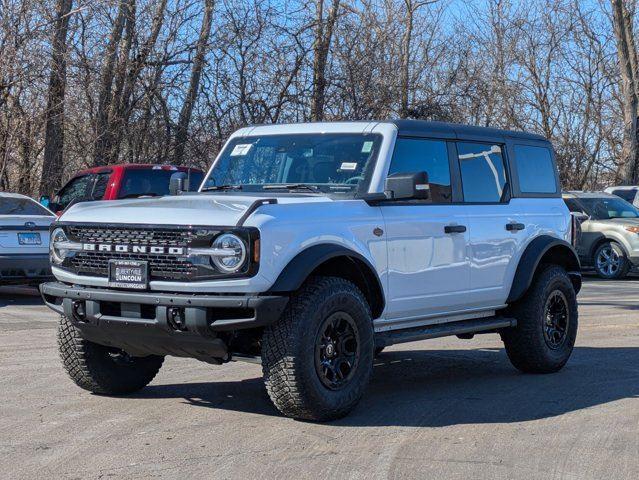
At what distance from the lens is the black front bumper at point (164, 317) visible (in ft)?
19.7

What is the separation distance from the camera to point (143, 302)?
6180 millimetres

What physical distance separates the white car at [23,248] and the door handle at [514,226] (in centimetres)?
714

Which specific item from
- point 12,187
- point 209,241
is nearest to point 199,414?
point 209,241

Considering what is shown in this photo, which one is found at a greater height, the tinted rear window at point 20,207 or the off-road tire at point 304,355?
the tinted rear window at point 20,207

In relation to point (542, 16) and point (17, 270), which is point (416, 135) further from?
point (542, 16)

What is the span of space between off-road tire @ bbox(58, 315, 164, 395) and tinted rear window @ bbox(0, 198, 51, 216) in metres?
6.95

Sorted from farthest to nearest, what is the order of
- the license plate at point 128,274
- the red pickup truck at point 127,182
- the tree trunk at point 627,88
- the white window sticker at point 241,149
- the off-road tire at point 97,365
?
1. the tree trunk at point 627,88
2. the red pickup truck at point 127,182
3. the white window sticker at point 241,149
4. the off-road tire at point 97,365
5. the license plate at point 128,274

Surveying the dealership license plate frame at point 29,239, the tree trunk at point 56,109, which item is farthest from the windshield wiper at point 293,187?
the tree trunk at point 56,109

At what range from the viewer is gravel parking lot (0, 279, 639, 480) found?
A: 5.44 metres

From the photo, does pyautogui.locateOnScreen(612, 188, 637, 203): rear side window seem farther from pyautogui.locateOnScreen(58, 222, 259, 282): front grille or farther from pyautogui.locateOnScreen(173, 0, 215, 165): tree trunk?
pyautogui.locateOnScreen(58, 222, 259, 282): front grille

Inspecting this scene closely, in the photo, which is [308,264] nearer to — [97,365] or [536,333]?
[97,365]

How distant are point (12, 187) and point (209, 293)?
49.6 ft

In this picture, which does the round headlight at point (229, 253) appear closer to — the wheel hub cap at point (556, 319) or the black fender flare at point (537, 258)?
the black fender flare at point (537, 258)

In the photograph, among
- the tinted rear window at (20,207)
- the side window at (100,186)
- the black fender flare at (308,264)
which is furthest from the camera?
the side window at (100,186)
